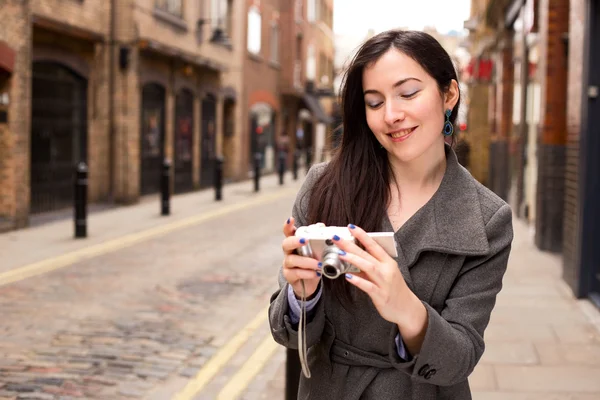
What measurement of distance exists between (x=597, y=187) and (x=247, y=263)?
417 centimetres

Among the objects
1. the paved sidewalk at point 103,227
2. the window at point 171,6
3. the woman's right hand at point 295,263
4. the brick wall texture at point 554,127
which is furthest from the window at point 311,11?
the woman's right hand at point 295,263

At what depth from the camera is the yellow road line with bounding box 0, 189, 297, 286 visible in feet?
29.3

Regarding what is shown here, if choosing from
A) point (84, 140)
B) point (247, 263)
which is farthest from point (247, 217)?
point (247, 263)

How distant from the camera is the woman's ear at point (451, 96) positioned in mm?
2025

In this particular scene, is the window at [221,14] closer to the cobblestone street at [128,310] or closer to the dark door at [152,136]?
the dark door at [152,136]

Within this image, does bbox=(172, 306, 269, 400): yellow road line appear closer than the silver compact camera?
No

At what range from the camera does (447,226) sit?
1926mm

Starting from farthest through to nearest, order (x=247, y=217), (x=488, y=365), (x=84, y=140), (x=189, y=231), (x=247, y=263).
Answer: (x=84, y=140) → (x=247, y=217) → (x=189, y=231) → (x=247, y=263) → (x=488, y=365)

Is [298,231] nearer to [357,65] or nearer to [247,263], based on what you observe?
[357,65]

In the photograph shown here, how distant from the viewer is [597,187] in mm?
7578

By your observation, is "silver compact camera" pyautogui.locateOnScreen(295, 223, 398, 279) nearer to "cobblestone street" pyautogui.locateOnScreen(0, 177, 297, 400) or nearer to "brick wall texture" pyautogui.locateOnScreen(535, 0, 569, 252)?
"cobblestone street" pyautogui.locateOnScreen(0, 177, 297, 400)

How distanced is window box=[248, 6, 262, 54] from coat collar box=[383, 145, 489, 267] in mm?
27009

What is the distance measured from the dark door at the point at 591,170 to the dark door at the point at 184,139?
1483 cm

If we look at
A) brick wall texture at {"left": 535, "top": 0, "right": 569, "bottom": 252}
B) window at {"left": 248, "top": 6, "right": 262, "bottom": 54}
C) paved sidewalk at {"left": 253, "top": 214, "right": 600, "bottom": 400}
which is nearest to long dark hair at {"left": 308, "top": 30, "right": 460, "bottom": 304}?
paved sidewalk at {"left": 253, "top": 214, "right": 600, "bottom": 400}
